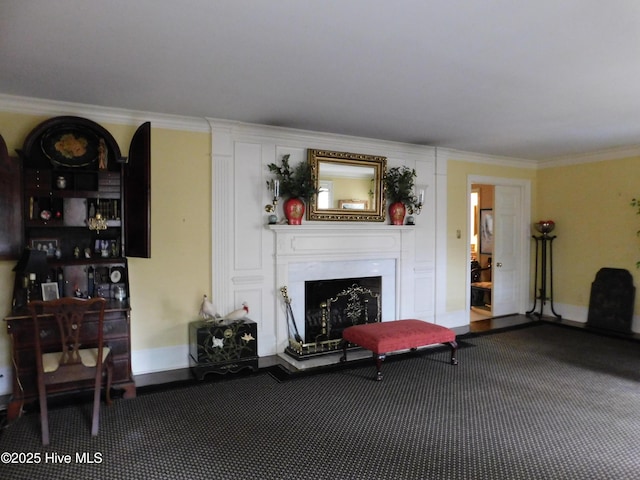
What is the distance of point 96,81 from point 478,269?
22.9ft

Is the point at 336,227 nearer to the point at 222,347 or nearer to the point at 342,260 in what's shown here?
the point at 342,260

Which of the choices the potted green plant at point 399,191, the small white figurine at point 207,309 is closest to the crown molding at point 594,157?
the potted green plant at point 399,191

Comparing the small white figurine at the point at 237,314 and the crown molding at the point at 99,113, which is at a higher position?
the crown molding at the point at 99,113

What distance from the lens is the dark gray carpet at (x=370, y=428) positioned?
8.13 ft

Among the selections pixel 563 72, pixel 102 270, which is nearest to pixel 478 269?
pixel 563 72

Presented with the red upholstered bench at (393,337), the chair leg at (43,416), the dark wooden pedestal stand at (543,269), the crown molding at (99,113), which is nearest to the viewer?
the chair leg at (43,416)

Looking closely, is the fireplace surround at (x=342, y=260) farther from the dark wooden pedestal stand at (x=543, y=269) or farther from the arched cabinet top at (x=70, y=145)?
the dark wooden pedestal stand at (x=543, y=269)

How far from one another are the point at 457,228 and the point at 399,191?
131cm

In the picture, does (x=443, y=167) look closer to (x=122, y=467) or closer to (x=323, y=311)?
(x=323, y=311)

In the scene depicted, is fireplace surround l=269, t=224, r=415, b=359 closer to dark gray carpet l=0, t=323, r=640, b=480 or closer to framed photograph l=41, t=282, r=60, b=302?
dark gray carpet l=0, t=323, r=640, b=480

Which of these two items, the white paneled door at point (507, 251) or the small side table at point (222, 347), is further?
the white paneled door at point (507, 251)

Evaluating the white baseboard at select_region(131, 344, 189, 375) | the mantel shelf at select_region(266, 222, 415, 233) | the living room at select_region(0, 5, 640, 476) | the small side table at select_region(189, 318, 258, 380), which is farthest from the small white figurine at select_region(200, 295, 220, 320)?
the mantel shelf at select_region(266, 222, 415, 233)

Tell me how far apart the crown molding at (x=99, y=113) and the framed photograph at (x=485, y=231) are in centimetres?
568

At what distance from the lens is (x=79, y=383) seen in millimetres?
3225
